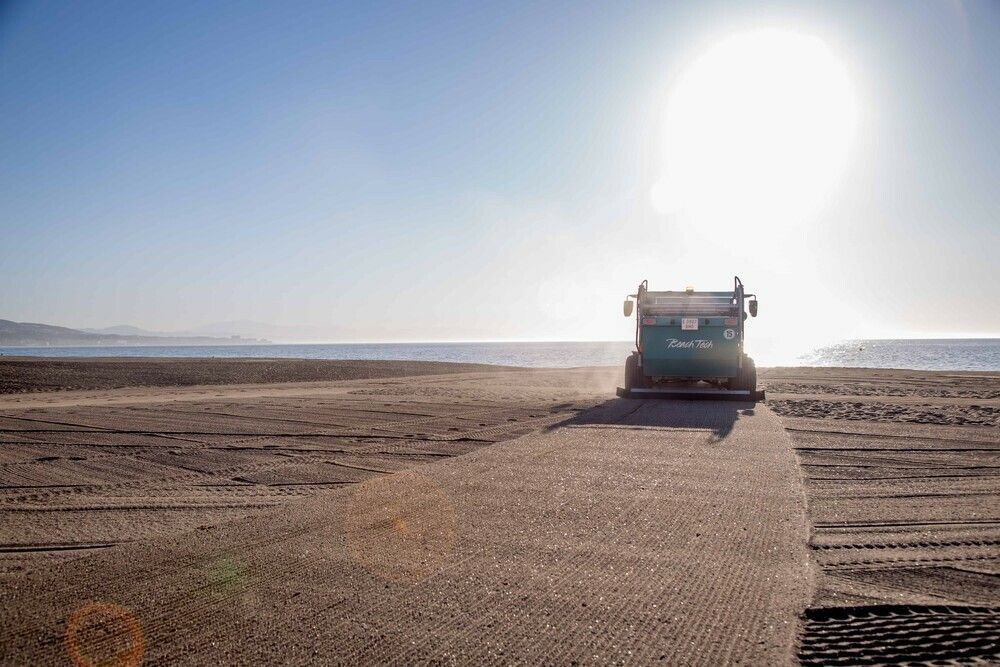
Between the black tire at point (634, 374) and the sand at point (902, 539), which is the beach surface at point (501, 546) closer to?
the sand at point (902, 539)

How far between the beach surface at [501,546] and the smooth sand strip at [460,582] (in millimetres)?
19

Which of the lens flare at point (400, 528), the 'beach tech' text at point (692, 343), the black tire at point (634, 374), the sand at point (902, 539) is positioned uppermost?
the 'beach tech' text at point (692, 343)

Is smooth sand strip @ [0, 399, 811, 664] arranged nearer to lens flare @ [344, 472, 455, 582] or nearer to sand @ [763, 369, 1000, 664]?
lens flare @ [344, 472, 455, 582]

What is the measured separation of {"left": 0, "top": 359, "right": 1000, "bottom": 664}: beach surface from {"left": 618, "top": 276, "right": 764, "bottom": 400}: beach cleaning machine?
701cm

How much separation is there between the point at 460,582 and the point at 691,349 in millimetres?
15296

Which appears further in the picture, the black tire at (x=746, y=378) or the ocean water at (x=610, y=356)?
the ocean water at (x=610, y=356)

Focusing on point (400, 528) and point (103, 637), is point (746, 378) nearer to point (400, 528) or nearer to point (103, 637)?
point (400, 528)

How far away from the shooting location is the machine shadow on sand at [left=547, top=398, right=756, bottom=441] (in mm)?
11922

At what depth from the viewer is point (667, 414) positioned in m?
14.0

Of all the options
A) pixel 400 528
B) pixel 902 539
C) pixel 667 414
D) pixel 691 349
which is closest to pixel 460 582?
pixel 400 528

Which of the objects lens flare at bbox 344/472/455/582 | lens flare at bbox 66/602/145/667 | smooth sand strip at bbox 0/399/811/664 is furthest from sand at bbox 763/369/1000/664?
lens flare at bbox 66/602/145/667

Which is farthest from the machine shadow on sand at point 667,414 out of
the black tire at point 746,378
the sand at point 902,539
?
the sand at point 902,539

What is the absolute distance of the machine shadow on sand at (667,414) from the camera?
1192 cm

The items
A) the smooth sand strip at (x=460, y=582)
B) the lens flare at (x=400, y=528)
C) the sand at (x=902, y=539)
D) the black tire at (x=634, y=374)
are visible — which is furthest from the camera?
the black tire at (x=634, y=374)
